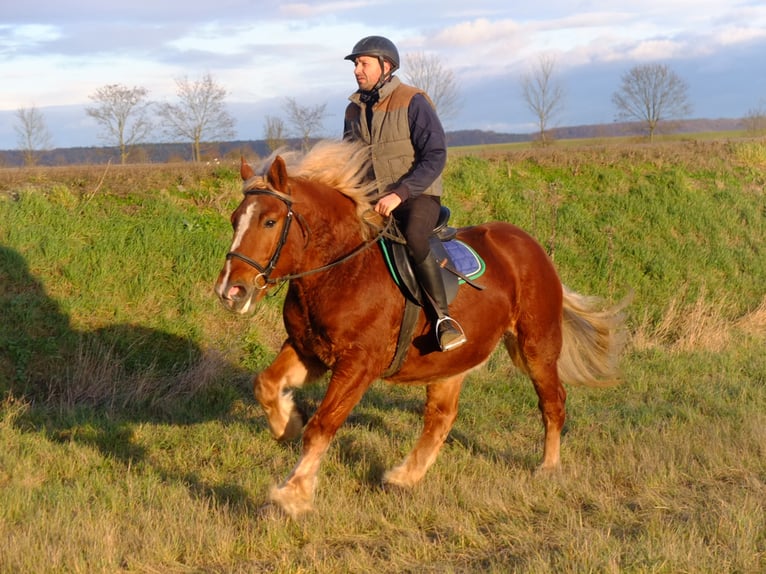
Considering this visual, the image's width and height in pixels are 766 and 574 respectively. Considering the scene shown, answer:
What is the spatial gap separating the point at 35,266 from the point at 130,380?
2011 millimetres

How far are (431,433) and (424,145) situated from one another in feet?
7.68

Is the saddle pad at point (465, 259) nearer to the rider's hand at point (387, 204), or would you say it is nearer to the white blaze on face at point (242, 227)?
the rider's hand at point (387, 204)

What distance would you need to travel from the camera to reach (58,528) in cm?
499

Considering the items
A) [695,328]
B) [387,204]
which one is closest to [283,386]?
[387,204]

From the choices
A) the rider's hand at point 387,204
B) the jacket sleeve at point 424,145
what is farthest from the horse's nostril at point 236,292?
the jacket sleeve at point 424,145

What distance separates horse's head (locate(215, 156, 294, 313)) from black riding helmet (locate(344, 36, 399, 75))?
113cm

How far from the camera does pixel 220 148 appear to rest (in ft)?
80.8

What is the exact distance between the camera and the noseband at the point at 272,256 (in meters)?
4.88

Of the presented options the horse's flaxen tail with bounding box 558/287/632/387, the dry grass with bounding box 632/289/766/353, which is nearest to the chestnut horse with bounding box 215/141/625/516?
the horse's flaxen tail with bounding box 558/287/632/387

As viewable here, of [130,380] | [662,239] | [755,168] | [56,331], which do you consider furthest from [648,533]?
[755,168]

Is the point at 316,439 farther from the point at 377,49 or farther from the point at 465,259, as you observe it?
the point at 377,49

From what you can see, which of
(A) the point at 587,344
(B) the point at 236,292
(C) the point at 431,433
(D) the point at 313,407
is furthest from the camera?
(D) the point at 313,407

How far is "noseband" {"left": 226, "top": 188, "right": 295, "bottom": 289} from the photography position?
Answer: 16.0 ft

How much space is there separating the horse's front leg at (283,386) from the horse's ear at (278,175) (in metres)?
1.15
